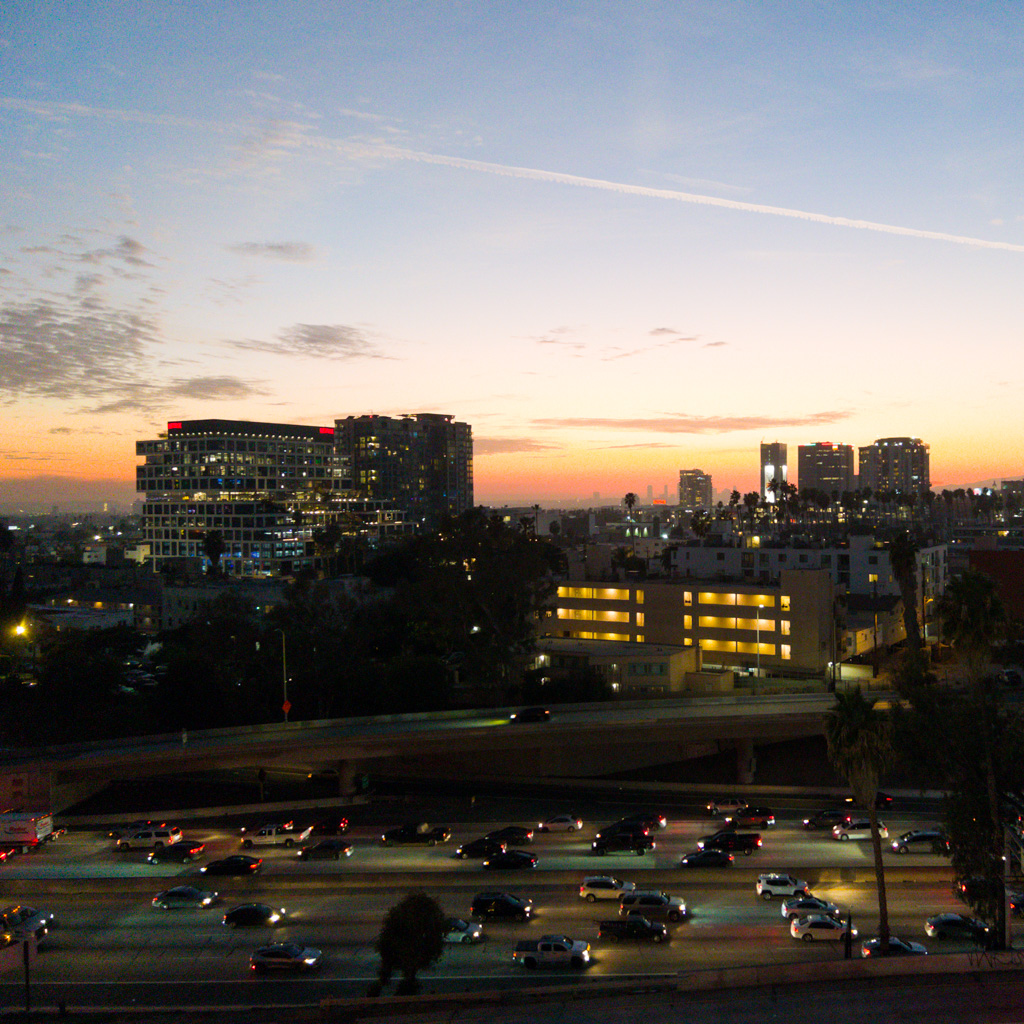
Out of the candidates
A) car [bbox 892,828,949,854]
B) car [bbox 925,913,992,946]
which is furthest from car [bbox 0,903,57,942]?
car [bbox 892,828,949,854]

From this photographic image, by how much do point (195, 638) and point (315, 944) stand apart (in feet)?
132

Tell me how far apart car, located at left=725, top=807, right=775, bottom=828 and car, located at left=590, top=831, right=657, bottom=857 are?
4974mm

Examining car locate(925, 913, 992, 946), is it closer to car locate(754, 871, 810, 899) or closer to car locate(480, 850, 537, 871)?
car locate(754, 871, 810, 899)

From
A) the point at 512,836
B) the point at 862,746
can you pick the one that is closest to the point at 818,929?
the point at 862,746

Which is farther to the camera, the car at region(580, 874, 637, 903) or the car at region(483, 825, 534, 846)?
the car at region(483, 825, 534, 846)

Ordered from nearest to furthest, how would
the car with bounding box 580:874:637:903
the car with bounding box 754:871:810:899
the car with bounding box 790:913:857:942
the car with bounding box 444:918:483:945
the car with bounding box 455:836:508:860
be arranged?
the car with bounding box 790:913:857:942
the car with bounding box 444:918:483:945
the car with bounding box 754:871:810:899
the car with bounding box 580:874:637:903
the car with bounding box 455:836:508:860

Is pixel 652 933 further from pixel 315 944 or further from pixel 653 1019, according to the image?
pixel 315 944

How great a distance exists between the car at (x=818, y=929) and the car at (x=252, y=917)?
53.9 feet

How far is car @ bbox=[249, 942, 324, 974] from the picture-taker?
2428 centimetres

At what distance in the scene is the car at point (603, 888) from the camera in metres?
28.7

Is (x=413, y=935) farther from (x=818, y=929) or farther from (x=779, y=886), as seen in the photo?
(x=779, y=886)

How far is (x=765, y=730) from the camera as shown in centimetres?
4438

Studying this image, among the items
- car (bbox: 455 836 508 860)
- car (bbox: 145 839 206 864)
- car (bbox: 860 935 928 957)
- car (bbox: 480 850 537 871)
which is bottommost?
car (bbox: 145 839 206 864)

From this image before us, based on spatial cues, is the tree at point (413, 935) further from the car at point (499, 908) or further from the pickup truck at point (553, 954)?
the car at point (499, 908)
